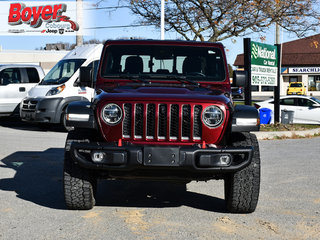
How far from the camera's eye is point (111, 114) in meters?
5.68

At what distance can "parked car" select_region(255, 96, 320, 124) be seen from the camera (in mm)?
20266

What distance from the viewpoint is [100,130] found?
5762 millimetres

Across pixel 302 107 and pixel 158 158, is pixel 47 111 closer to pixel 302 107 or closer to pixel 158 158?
pixel 302 107

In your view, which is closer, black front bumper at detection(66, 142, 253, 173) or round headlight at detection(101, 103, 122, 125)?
black front bumper at detection(66, 142, 253, 173)

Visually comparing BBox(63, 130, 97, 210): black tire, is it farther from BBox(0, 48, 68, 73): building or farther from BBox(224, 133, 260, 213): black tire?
BBox(0, 48, 68, 73): building

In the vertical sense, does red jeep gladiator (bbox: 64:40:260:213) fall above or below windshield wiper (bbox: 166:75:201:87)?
below

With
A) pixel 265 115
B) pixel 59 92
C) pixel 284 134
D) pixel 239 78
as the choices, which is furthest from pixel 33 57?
pixel 239 78

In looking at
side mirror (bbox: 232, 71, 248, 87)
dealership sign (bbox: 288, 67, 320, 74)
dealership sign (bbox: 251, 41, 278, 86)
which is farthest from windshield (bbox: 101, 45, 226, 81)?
dealership sign (bbox: 288, 67, 320, 74)

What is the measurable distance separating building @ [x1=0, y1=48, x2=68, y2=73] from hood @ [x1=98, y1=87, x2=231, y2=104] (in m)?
39.1

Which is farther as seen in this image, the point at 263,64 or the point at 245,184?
the point at 263,64

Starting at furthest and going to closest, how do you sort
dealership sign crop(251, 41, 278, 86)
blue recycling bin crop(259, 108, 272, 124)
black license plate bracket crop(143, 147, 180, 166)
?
blue recycling bin crop(259, 108, 272, 124), dealership sign crop(251, 41, 278, 86), black license plate bracket crop(143, 147, 180, 166)

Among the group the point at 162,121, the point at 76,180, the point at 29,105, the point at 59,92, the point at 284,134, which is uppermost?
the point at 59,92

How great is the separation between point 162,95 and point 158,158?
76 centimetres

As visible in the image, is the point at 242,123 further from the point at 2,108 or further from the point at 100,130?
the point at 2,108
